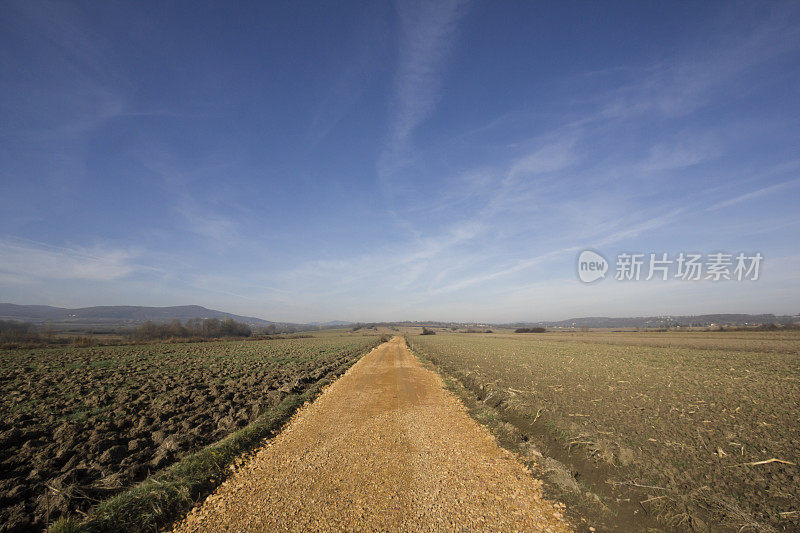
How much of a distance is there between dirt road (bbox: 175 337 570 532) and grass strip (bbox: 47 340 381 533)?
1.25 feet

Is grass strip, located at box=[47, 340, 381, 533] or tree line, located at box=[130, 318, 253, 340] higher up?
grass strip, located at box=[47, 340, 381, 533]

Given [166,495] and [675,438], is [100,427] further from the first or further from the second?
[675,438]

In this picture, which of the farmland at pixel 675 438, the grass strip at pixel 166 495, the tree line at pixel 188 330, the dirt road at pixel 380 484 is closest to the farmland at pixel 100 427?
the grass strip at pixel 166 495

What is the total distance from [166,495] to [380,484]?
3.93m

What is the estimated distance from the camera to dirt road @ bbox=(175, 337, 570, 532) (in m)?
4.85

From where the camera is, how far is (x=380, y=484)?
5.86 metres

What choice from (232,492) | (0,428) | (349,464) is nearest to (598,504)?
(349,464)

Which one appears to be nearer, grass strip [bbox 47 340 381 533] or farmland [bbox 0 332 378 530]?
grass strip [bbox 47 340 381 533]

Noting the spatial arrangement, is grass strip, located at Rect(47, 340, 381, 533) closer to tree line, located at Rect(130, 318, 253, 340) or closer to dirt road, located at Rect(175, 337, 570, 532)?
dirt road, located at Rect(175, 337, 570, 532)

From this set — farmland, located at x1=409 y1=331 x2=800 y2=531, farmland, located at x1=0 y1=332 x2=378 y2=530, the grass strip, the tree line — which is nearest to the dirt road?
the grass strip

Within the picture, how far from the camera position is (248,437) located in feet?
26.9

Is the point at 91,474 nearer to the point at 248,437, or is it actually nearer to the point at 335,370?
the point at 248,437

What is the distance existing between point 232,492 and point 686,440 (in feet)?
35.0

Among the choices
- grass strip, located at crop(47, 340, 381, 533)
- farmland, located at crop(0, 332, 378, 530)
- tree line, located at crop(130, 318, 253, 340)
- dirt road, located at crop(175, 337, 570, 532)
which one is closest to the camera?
grass strip, located at crop(47, 340, 381, 533)
